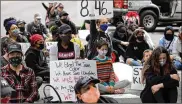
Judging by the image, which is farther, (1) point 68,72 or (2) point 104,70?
(2) point 104,70

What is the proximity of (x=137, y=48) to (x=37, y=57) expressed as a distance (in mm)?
2321

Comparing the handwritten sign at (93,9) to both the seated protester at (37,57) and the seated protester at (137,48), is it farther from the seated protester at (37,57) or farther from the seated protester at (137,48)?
the seated protester at (137,48)

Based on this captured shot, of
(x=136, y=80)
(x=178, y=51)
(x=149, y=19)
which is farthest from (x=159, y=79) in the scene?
(x=149, y=19)

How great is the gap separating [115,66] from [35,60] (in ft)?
5.59

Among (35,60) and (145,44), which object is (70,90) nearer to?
(35,60)

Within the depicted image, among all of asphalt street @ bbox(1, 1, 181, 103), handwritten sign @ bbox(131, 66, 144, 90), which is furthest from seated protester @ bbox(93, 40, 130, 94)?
asphalt street @ bbox(1, 1, 181, 103)

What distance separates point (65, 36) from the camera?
33.6 ft

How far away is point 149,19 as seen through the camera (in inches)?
941

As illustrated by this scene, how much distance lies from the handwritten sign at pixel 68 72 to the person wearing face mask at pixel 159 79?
91cm

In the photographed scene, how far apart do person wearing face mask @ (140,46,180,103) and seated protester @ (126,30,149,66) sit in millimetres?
4142

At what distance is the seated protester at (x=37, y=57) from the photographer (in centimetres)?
1214

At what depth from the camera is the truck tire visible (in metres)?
23.8

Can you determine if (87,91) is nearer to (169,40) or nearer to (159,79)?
(159,79)

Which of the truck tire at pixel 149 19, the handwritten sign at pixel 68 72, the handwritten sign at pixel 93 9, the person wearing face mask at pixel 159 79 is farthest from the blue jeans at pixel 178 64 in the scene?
the truck tire at pixel 149 19
